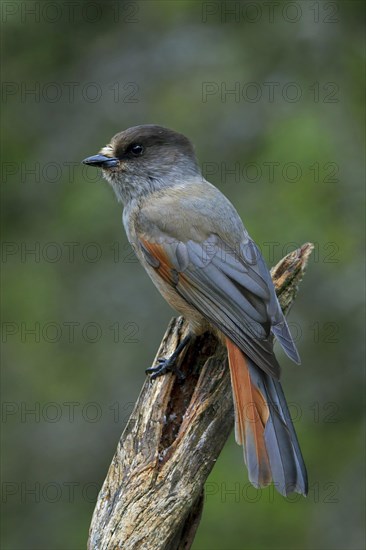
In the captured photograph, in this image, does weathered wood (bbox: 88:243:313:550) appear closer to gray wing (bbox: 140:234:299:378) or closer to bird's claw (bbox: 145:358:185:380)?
bird's claw (bbox: 145:358:185:380)

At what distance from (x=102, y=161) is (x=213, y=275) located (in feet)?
3.87

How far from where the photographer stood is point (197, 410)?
16.5 ft


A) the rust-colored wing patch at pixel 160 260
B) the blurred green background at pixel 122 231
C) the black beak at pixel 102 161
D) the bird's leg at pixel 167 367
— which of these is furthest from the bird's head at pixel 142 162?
the bird's leg at pixel 167 367

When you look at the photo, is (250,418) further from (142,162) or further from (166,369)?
(142,162)

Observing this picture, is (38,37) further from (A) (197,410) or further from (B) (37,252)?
(A) (197,410)

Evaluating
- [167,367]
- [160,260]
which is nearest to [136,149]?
[160,260]

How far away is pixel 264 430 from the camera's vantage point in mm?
4957

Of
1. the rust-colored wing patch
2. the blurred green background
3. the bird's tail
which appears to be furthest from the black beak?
the bird's tail

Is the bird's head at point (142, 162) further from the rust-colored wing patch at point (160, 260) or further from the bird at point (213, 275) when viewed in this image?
the rust-colored wing patch at point (160, 260)

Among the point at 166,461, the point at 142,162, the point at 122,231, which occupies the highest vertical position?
the point at 142,162

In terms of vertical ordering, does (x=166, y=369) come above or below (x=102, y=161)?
below

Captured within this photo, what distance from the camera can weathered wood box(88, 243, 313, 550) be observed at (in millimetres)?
4594

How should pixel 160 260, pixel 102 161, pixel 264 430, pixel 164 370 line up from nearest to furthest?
pixel 264 430
pixel 164 370
pixel 160 260
pixel 102 161

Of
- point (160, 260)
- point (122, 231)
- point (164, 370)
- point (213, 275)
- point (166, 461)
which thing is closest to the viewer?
point (166, 461)
